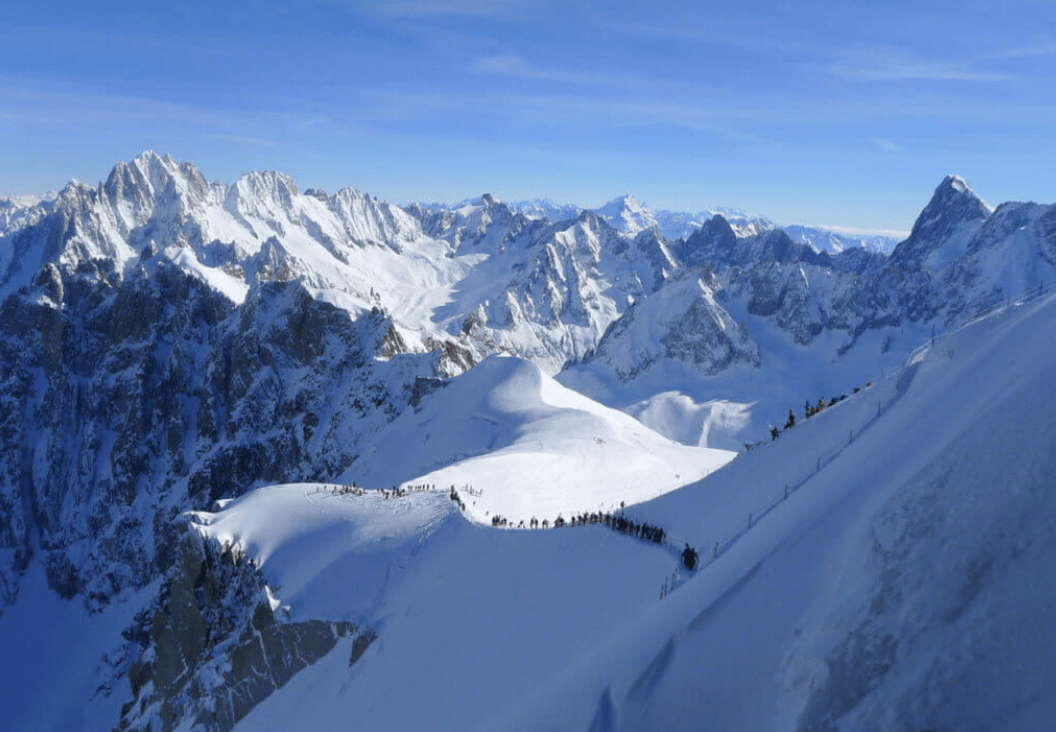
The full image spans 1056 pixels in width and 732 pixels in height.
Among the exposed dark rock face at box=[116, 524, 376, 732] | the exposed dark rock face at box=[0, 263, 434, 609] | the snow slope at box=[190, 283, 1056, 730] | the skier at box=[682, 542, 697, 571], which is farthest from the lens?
the exposed dark rock face at box=[0, 263, 434, 609]

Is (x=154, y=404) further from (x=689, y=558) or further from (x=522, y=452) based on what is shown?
(x=689, y=558)

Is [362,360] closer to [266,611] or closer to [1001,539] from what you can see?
[266,611]

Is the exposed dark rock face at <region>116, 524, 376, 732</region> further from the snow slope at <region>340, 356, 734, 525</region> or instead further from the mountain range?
the snow slope at <region>340, 356, 734, 525</region>

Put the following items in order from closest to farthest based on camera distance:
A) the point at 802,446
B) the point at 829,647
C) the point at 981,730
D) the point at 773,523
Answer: the point at 981,730, the point at 829,647, the point at 773,523, the point at 802,446

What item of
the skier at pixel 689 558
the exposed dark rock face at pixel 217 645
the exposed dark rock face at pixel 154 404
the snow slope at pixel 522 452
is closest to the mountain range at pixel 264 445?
the exposed dark rock face at pixel 217 645

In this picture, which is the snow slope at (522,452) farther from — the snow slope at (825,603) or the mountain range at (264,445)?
the snow slope at (825,603)

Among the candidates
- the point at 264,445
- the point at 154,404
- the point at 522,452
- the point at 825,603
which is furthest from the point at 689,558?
the point at 154,404

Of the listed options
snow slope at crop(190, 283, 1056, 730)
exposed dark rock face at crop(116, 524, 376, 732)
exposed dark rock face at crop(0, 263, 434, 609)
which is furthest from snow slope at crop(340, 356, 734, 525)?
exposed dark rock face at crop(0, 263, 434, 609)

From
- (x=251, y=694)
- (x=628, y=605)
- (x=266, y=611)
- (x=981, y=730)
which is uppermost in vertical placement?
(x=981, y=730)

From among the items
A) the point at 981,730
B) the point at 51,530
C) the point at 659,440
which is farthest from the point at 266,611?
the point at 51,530
